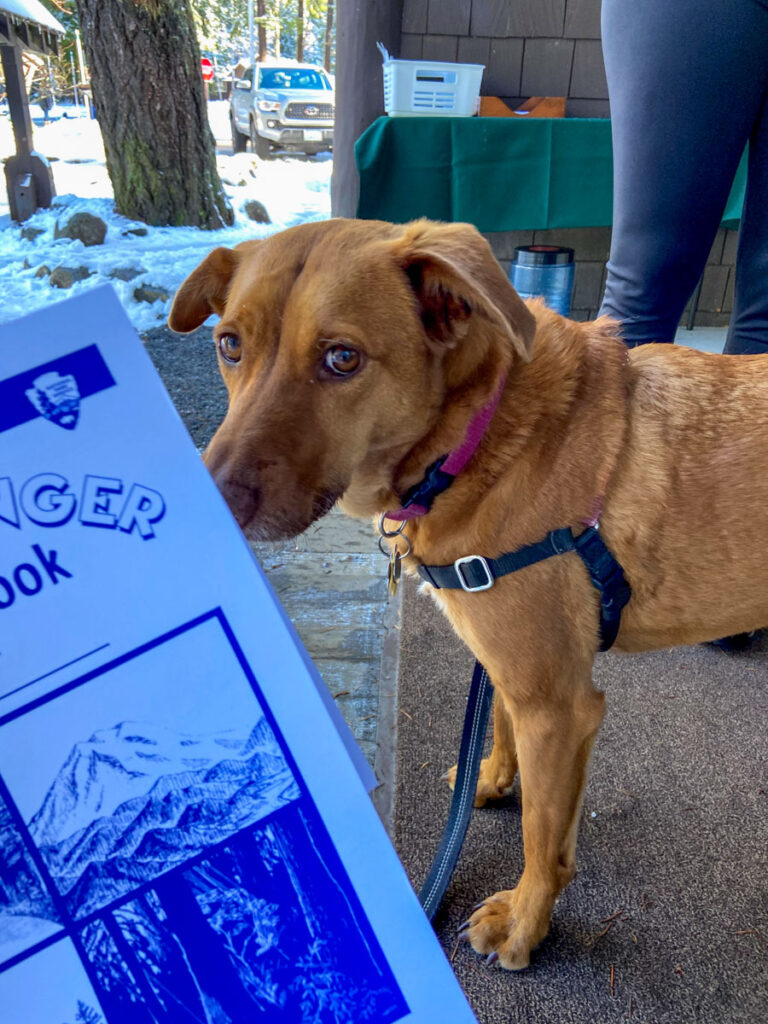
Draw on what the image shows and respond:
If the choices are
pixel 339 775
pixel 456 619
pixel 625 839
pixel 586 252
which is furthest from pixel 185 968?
pixel 586 252

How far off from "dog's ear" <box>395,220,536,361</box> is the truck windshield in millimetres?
18319

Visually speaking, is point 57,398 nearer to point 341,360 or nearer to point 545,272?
point 341,360

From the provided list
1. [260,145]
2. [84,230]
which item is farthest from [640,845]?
→ [260,145]

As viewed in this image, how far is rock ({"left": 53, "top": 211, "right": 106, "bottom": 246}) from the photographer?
722 cm

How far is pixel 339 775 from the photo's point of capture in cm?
A: 72

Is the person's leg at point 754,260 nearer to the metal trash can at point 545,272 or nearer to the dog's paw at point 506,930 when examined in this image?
the dog's paw at point 506,930

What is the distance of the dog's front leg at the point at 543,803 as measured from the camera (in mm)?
1564

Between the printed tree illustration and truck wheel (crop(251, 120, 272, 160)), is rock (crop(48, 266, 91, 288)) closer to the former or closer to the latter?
the printed tree illustration

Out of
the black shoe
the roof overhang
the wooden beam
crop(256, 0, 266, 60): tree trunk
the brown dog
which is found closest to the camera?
the brown dog

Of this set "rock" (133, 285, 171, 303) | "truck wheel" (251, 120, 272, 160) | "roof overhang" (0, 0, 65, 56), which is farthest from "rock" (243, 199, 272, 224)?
"truck wheel" (251, 120, 272, 160)

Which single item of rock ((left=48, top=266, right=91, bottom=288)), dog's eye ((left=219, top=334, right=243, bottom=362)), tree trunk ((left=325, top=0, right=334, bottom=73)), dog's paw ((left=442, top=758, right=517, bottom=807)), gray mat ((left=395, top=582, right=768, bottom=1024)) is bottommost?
gray mat ((left=395, top=582, right=768, bottom=1024))

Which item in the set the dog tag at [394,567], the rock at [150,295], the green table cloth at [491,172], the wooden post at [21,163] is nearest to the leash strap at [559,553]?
the dog tag at [394,567]

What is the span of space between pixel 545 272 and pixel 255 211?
523 cm

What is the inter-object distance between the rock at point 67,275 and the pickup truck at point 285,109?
11998mm
